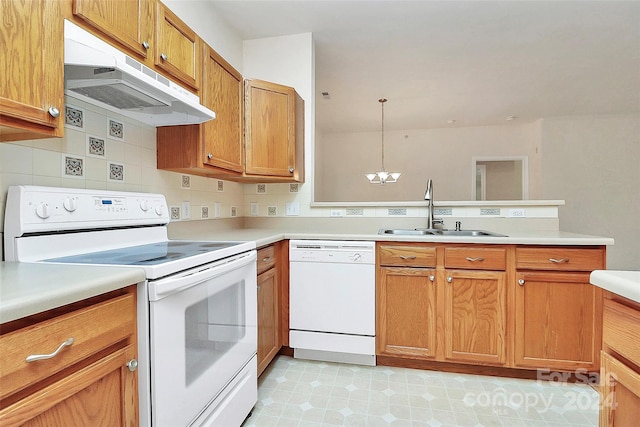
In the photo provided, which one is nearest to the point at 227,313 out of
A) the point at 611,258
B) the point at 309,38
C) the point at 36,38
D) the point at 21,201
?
the point at 21,201

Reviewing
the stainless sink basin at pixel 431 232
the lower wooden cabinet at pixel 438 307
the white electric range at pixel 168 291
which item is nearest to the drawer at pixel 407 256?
the lower wooden cabinet at pixel 438 307

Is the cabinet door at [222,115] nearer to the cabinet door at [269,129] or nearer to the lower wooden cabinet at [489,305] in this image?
the cabinet door at [269,129]

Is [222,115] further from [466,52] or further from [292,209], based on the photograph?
[466,52]

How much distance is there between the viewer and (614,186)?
16.5 ft

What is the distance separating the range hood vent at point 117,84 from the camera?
1.05 m

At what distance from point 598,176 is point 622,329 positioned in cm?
573

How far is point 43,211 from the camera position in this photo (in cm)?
113

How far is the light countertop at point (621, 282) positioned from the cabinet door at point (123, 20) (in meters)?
1.70

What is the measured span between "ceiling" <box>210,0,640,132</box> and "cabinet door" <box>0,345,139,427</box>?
240cm

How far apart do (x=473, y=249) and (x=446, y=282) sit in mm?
253

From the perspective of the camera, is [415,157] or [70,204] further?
[415,157]

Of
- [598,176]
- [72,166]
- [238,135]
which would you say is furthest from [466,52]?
[598,176]

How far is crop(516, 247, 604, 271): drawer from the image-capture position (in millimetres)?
1781

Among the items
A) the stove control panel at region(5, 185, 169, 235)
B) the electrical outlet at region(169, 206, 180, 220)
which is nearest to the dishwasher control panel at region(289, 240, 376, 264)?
the electrical outlet at region(169, 206, 180, 220)
